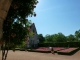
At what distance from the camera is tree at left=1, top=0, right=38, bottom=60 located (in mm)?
7031

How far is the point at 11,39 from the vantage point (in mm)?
7441

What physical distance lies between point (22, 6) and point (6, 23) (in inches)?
43.7

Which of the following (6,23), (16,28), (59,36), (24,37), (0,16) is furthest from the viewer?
(59,36)

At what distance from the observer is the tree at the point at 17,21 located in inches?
277

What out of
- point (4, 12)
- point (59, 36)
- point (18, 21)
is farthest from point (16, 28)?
point (59, 36)

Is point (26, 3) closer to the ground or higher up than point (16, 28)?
higher up

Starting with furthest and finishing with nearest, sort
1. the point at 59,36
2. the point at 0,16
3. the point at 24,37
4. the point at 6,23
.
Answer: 1. the point at 59,36
2. the point at 24,37
3. the point at 6,23
4. the point at 0,16

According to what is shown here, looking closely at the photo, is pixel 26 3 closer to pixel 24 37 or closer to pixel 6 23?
pixel 6 23

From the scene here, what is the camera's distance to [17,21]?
7.95 m

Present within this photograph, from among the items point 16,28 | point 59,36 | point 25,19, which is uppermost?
point 59,36

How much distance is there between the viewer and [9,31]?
7.25 metres

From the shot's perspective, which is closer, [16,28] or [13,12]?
[13,12]

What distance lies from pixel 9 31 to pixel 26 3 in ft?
5.22

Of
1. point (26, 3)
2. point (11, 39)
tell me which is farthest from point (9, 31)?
point (26, 3)
